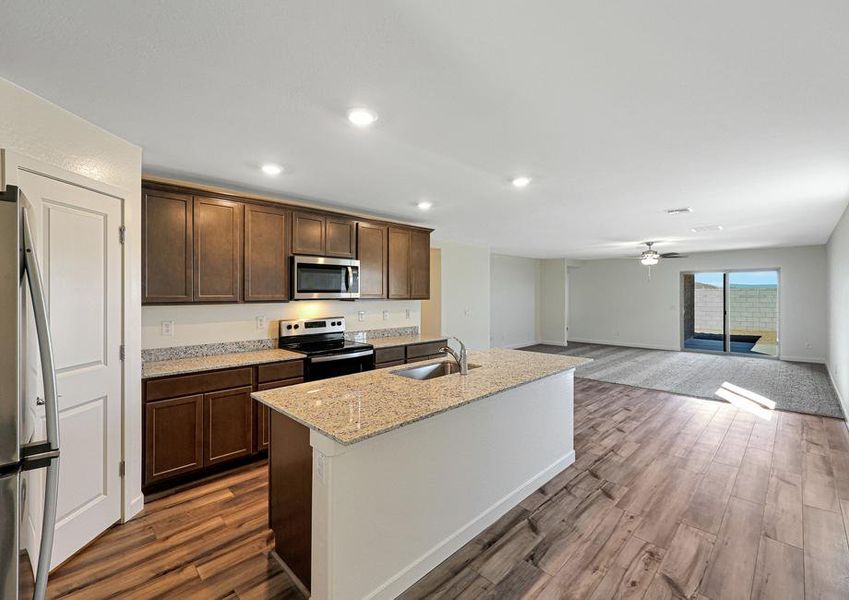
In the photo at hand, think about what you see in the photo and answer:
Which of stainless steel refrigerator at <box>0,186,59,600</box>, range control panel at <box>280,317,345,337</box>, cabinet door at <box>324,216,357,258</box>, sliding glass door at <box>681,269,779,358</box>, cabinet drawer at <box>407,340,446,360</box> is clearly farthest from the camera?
sliding glass door at <box>681,269,779,358</box>

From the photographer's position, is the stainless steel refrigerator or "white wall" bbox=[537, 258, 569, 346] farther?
"white wall" bbox=[537, 258, 569, 346]

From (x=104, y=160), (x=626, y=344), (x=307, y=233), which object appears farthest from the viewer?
(x=626, y=344)

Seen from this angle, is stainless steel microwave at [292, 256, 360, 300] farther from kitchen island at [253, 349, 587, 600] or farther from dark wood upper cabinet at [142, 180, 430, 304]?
kitchen island at [253, 349, 587, 600]

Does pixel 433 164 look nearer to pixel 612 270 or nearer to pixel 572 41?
pixel 572 41

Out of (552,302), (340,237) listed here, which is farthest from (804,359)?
(340,237)

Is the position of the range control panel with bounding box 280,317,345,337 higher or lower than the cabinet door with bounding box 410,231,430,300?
lower

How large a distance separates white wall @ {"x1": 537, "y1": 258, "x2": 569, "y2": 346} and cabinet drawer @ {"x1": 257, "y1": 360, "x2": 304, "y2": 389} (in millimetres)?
8295

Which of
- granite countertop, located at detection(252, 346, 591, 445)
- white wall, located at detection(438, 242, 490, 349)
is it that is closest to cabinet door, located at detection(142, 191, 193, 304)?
granite countertop, located at detection(252, 346, 591, 445)

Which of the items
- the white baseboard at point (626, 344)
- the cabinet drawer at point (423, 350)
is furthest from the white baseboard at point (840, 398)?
the cabinet drawer at point (423, 350)

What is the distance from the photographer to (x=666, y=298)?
9.56 metres

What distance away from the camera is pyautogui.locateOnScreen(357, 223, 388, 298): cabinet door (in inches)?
173

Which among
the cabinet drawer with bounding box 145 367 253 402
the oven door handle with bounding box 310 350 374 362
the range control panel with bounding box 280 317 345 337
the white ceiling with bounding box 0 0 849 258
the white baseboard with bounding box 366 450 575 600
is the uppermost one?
the white ceiling with bounding box 0 0 849 258

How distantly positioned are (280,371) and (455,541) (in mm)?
1998

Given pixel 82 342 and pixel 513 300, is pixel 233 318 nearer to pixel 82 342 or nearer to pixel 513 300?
pixel 82 342
